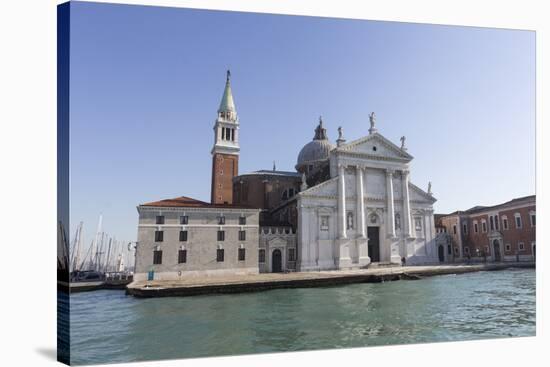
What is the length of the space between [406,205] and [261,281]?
15276 millimetres

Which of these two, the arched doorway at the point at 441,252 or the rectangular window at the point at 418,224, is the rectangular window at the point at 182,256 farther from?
the arched doorway at the point at 441,252

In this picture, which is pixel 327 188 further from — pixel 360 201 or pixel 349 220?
pixel 349 220

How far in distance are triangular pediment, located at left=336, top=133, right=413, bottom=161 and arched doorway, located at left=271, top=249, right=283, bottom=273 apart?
8106 mm

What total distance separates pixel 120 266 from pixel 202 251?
3799mm

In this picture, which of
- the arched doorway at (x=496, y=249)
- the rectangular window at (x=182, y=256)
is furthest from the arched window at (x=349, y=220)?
the rectangular window at (x=182, y=256)

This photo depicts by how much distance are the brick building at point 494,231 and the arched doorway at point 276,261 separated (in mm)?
12593

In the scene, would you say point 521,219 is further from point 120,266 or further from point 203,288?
point 120,266

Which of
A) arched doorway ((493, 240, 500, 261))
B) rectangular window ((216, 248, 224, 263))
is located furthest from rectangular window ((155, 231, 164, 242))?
arched doorway ((493, 240, 500, 261))

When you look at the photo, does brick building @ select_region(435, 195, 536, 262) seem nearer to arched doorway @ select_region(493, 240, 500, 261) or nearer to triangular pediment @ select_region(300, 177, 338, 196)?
arched doorway @ select_region(493, 240, 500, 261)

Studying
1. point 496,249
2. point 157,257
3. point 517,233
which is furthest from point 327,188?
point 157,257

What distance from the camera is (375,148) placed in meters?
29.0

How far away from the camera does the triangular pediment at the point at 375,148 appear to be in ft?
92.9

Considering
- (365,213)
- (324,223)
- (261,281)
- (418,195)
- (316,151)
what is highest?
(316,151)

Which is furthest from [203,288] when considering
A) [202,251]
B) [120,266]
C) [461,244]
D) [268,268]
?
[461,244]
